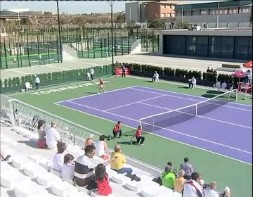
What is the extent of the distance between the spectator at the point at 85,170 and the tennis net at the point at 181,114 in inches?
350

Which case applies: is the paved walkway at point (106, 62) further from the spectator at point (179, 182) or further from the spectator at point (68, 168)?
the spectator at point (68, 168)

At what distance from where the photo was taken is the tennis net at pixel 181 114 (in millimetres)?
18109

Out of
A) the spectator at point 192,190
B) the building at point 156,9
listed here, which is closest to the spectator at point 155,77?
the spectator at point 192,190

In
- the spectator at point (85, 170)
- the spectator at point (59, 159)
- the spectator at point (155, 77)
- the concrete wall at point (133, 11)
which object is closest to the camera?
the spectator at point (85, 170)

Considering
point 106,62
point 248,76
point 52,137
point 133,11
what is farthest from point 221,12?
point 52,137

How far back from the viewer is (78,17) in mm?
100188

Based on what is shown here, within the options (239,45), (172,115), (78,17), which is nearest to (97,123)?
(172,115)

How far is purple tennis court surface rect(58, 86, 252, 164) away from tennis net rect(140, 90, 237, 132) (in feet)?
1.12

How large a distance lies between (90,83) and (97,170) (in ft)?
77.9

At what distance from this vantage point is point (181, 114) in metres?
20.2

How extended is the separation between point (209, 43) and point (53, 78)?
1914 cm

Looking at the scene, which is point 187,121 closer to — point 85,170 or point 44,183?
point 85,170

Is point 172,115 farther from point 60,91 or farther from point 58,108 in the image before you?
point 60,91

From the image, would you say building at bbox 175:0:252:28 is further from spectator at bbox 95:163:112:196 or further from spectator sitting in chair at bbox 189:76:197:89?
spectator at bbox 95:163:112:196
